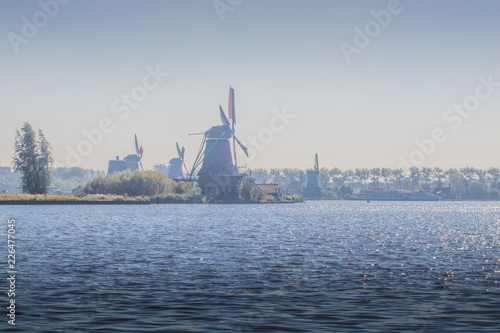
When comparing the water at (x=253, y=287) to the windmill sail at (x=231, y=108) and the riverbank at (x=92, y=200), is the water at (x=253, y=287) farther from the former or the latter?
the windmill sail at (x=231, y=108)

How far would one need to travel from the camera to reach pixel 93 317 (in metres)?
18.2

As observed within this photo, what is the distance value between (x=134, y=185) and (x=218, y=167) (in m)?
22.3

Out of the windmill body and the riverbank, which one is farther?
the windmill body

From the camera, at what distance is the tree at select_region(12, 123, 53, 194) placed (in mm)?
122188

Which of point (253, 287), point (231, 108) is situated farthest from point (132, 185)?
point (253, 287)

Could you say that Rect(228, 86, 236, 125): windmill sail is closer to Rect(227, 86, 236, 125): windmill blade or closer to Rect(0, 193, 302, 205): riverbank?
Rect(227, 86, 236, 125): windmill blade

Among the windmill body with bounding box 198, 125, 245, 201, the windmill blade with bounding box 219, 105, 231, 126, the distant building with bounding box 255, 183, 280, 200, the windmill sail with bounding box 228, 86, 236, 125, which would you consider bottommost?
the distant building with bounding box 255, 183, 280, 200

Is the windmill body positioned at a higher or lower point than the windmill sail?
lower

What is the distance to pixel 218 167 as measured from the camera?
156 m

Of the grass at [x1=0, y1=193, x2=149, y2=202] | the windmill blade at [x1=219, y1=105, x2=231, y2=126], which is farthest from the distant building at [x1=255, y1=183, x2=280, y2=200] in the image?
the grass at [x1=0, y1=193, x2=149, y2=202]

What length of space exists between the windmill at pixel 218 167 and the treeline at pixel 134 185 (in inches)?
207

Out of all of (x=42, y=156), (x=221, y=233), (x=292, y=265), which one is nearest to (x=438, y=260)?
(x=292, y=265)

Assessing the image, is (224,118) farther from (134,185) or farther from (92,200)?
(92,200)

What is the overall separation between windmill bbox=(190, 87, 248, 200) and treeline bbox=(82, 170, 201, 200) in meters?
5.25
